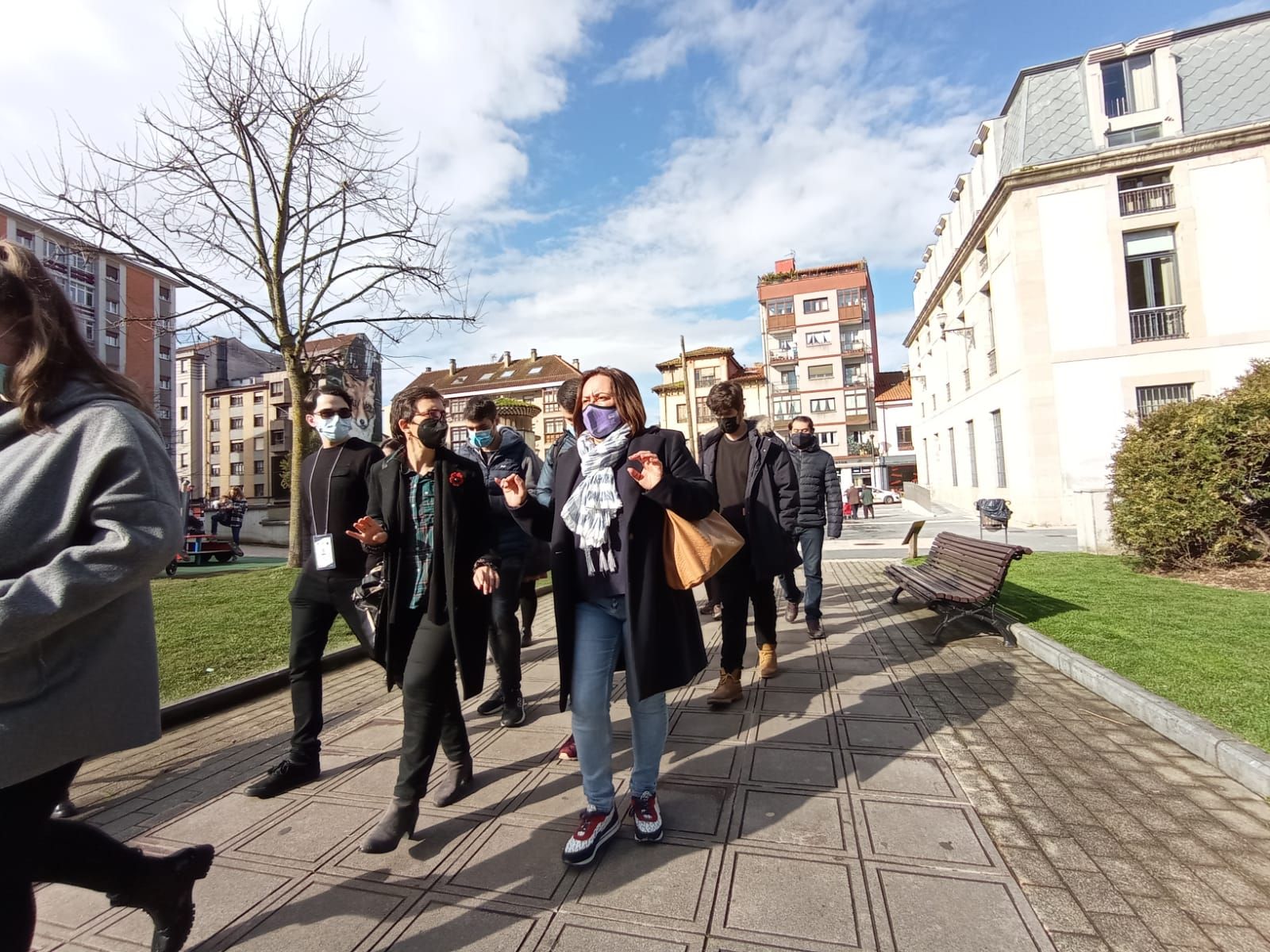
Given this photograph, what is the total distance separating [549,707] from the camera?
436cm

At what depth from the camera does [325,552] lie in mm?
3266

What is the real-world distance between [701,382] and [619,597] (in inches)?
1974

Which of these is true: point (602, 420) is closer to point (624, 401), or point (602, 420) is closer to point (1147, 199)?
point (624, 401)

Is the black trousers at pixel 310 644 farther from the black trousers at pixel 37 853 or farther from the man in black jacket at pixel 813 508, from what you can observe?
the man in black jacket at pixel 813 508

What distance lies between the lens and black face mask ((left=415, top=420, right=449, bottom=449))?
9.36ft

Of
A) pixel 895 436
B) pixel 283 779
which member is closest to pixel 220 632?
pixel 283 779

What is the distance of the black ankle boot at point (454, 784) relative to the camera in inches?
118

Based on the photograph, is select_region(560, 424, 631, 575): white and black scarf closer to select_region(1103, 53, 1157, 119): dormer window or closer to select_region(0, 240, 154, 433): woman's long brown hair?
select_region(0, 240, 154, 433): woman's long brown hair

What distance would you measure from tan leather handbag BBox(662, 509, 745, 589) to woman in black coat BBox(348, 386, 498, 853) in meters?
0.79

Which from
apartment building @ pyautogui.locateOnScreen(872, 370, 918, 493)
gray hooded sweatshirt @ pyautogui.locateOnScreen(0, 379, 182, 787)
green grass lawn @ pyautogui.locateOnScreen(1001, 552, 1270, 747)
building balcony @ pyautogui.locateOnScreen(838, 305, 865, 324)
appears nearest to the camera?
gray hooded sweatshirt @ pyautogui.locateOnScreen(0, 379, 182, 787)

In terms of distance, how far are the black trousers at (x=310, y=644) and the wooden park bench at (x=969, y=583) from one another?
486cm

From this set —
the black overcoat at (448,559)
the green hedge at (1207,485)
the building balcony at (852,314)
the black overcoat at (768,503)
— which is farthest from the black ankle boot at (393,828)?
the building balcony at (852,314)

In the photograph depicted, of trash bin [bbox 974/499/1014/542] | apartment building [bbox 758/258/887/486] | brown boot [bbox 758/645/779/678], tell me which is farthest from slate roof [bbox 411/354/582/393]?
brown boot [bbox 758/645/779/678]

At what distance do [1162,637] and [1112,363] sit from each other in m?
15.4
